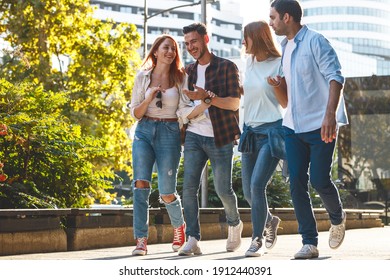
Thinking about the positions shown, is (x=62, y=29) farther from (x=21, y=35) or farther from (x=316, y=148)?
(x=316, y=148)

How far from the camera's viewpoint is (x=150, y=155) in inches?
346

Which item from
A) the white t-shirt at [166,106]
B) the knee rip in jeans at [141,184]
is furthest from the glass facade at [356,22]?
the knee rip in jeans at [141,184]

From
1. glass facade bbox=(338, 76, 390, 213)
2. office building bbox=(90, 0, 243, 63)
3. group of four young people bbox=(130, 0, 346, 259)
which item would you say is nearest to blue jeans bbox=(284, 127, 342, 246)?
group of four young people bbox=(130, 0, 346, 259)

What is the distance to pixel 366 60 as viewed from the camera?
13388cm

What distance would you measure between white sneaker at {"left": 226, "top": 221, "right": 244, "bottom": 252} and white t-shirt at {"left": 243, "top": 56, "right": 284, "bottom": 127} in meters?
1.06

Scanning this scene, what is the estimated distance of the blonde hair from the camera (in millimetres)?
8945

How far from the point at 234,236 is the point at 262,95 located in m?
1.46

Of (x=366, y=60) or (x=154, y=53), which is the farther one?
(x=366, y=60)

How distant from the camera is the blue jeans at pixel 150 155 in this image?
28.8ft

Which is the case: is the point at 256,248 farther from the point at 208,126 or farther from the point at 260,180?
the point at 208,126

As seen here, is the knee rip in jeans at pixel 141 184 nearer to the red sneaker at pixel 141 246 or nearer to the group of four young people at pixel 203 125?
the group of four young people at pixel 203 125

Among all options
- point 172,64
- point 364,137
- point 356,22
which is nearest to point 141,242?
point 172,64

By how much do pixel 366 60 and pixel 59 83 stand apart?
10755cm

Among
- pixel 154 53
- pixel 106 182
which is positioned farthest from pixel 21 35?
pixel 154 53
